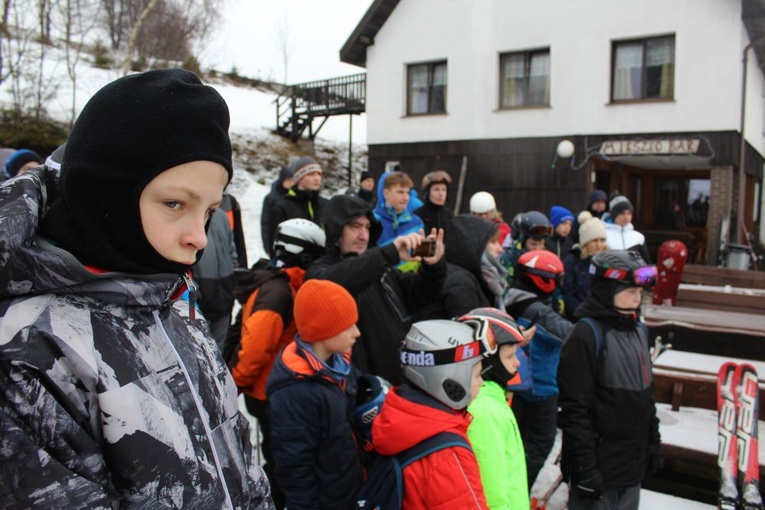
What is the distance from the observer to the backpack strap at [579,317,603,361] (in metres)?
3.19

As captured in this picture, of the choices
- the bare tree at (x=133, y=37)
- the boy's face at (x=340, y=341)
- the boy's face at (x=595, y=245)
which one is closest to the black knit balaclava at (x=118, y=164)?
the boy's face at (x=340, y=341)

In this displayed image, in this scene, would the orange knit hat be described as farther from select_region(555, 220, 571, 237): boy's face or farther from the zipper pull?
select_region(555, 220, 571, 237): boy's face

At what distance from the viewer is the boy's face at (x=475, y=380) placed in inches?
93.3

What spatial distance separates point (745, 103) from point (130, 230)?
1529 cm

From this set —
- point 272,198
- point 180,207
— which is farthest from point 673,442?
point 272,198

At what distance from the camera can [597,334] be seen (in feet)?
10.5

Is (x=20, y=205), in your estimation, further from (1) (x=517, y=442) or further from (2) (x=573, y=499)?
(2) (x=573, y=499)

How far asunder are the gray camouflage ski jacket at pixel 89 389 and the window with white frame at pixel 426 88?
16.3 metres

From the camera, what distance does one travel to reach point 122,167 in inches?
40.4

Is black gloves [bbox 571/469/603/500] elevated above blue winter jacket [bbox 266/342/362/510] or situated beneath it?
situated beneath

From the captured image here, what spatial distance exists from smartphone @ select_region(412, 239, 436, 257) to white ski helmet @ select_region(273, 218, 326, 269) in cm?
64

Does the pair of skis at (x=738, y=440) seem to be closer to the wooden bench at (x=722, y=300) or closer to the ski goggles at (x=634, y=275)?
the ski goggles at (x=634, y=275)

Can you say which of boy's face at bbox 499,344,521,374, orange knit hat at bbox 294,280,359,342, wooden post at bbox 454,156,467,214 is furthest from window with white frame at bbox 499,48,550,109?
orange knit hat at bbox 294,280,359,342

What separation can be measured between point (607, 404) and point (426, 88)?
14920 mm
